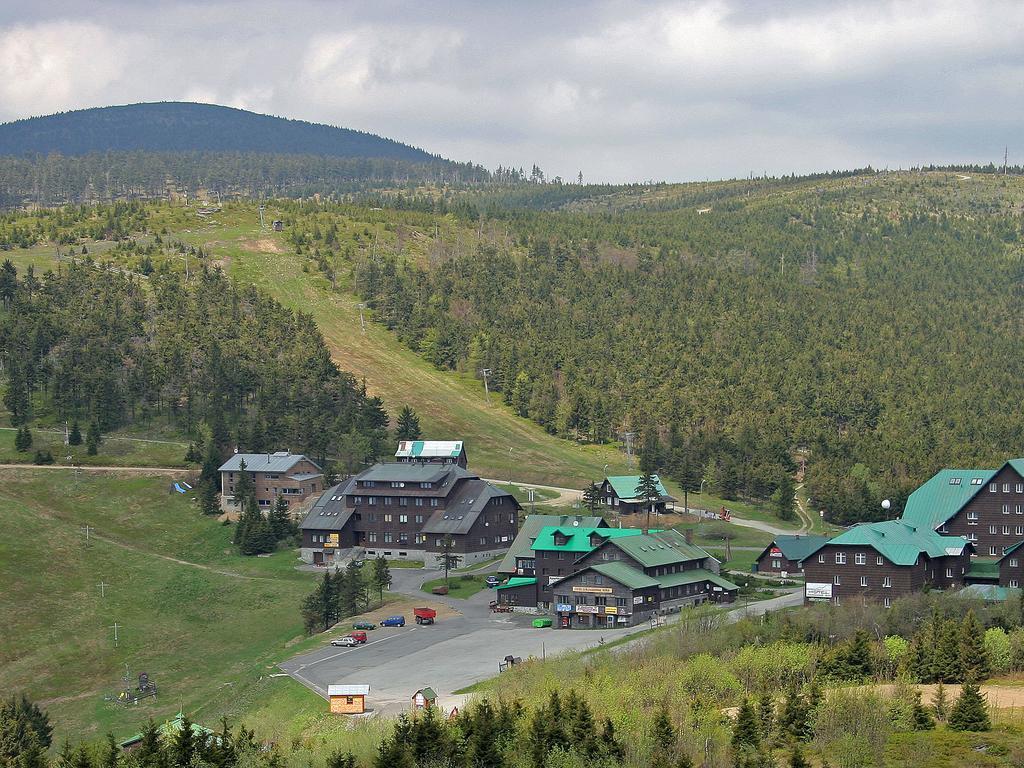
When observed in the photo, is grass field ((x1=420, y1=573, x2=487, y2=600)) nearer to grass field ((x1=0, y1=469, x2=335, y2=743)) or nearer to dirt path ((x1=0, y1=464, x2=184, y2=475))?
grass field ((x1=0, y1=469, x2=335, y2=743))

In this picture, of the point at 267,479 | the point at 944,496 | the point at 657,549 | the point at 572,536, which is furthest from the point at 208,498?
the point at 944,496

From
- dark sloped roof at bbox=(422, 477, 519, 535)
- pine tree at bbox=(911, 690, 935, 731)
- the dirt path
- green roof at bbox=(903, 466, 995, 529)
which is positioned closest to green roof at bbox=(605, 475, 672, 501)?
dark sloped roof at bbox=(422, 477, 519, 535)

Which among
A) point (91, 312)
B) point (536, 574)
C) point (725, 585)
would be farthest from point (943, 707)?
point (91, 312)

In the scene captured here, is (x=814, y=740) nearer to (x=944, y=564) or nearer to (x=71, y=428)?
(x=944, y=564)

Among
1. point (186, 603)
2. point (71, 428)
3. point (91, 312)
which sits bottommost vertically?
point (186, 603)

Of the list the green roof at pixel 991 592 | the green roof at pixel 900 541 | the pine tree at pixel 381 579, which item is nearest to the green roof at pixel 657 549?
the green roof at pixel 900 541

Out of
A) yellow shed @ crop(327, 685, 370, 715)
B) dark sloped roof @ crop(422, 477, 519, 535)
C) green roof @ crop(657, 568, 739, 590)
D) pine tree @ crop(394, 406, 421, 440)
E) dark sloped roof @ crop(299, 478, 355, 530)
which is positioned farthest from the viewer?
pine tree @ crop(394, 406, 421, 440)

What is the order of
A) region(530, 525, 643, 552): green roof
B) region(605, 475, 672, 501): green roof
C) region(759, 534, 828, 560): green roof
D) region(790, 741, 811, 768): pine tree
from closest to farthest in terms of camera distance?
1. region(790, 741, 811, 768): pine tree
2. region(530, 525, 643, 552): green roof
3. region(759, 534, 828, 560): green roof
4. region(605, 475, 672, 501): green roof
